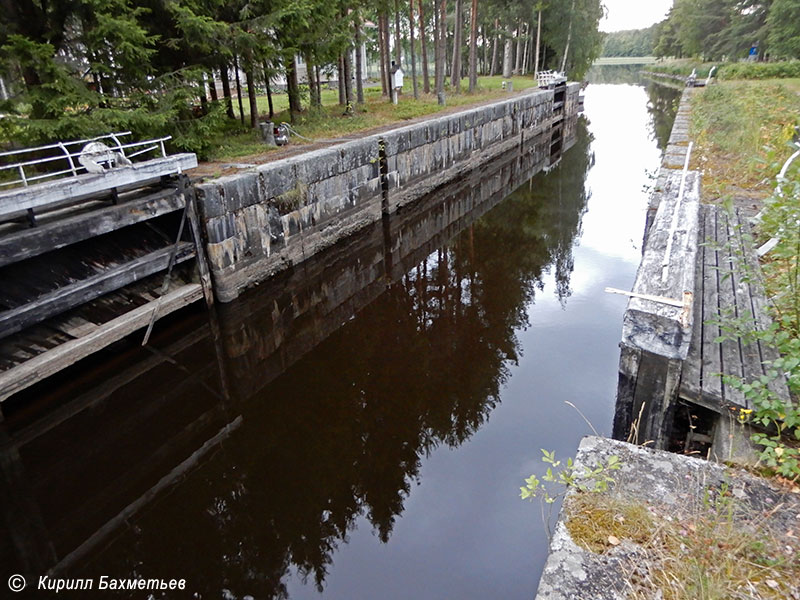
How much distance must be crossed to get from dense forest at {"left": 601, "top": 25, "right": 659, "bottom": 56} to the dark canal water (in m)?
133

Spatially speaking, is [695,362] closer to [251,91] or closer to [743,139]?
[743,139]

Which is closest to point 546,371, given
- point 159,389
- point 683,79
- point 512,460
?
point 512,460

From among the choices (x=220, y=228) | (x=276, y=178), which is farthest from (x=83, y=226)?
(x=276, y=178)

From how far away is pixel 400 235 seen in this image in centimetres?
1245

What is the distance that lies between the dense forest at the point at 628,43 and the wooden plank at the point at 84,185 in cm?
13416

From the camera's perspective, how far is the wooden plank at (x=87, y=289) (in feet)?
19.4

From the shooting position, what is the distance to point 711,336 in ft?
15.8

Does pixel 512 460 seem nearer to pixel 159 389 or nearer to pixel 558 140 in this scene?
pixel 159 389

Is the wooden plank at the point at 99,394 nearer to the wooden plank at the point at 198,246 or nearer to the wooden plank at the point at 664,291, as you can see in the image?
the wooden plank at the point at 198,246

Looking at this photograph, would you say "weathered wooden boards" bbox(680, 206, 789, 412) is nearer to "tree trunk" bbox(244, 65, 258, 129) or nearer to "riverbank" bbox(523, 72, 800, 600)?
"riverbank" bbox(523, 72, 800, 600)

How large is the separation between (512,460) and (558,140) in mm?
23724

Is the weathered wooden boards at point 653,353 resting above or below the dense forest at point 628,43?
below

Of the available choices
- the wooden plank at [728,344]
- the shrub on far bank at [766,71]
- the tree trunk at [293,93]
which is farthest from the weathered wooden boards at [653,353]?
the shrub on far bank at [766,71]

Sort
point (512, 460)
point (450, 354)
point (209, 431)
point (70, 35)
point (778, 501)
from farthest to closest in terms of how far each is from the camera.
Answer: point (70, 35), point (450, 354), point (209, 431), point (512, 460), point (778, 501)
